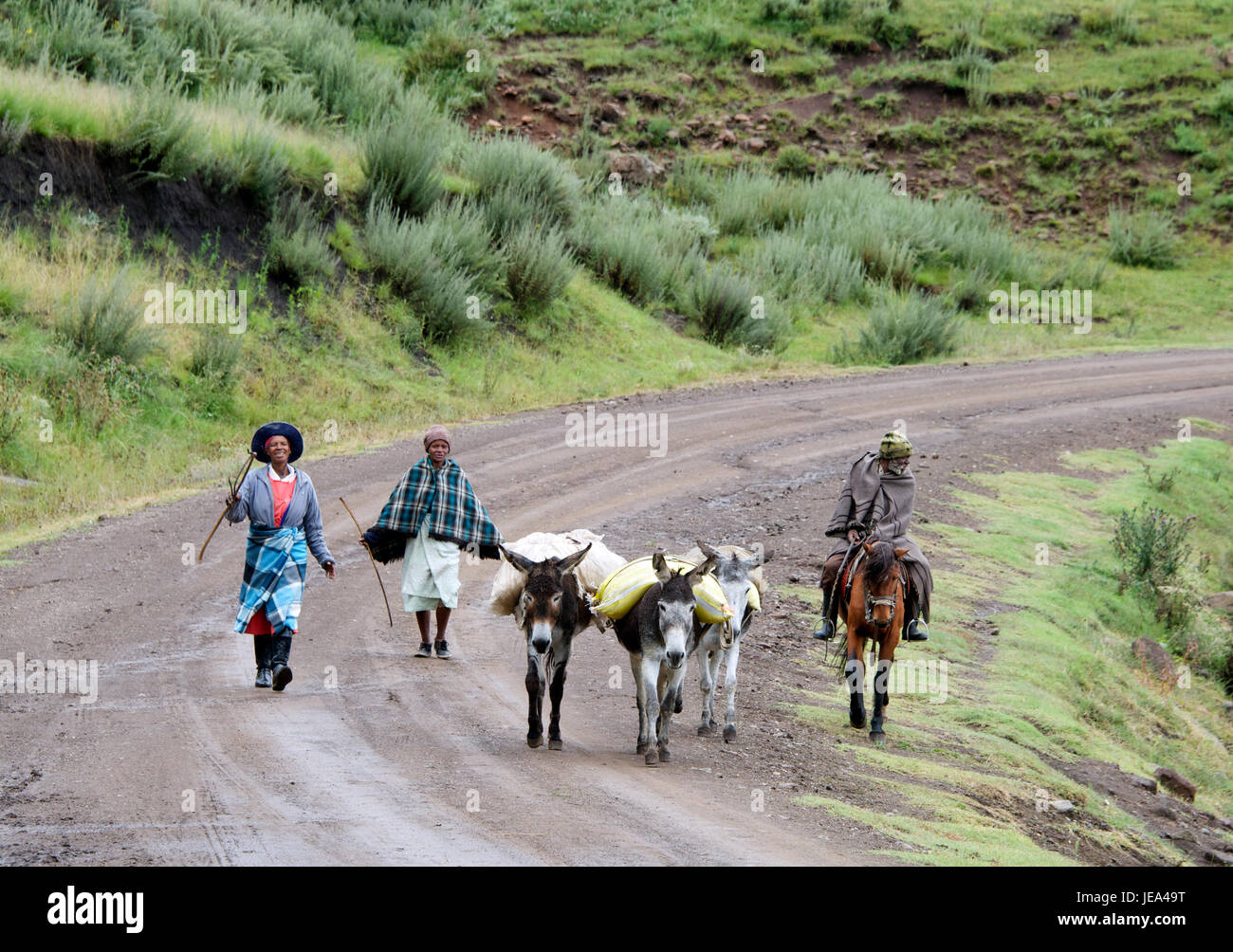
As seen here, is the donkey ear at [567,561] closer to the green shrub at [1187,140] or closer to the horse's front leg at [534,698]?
the horse's front leg at [534,698]

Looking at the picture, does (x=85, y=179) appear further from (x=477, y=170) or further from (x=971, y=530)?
(x=971, y=530)

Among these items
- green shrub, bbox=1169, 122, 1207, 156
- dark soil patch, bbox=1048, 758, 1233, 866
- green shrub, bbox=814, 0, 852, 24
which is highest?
green shrub, bbox=814, 0, 852, 24

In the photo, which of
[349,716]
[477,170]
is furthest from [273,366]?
[349,716]

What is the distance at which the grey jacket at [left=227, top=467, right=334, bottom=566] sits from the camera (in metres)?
10.4

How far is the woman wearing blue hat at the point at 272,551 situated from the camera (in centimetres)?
1034

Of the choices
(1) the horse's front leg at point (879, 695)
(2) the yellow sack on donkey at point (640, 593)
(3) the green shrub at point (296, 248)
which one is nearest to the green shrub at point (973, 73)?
(3) the green shrub at point (296, 248)

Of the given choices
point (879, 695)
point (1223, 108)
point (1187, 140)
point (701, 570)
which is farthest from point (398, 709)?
point (1223, 108)

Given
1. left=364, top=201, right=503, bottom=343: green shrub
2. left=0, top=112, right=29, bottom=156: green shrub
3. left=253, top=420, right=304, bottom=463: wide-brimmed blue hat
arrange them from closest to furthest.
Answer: left=253, top=420, right=304, bottom=463: wide-brimmed blue hat
left=0, top=112, right=29, bottom=156: green shrub
left=364, top=201, right=503, bottom=343: green shrub

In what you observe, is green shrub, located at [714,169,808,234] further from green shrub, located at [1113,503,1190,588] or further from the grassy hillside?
green shrub, located at [1113,503,1190,588]

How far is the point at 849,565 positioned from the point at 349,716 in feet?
14.2

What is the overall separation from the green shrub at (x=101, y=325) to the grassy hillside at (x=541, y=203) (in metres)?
0.05

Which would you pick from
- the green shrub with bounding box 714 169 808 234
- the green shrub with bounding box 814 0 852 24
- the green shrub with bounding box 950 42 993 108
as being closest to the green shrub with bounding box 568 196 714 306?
the green shrub with bounding box 714 169 808 234

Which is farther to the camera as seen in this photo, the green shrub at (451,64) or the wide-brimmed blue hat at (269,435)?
the green shrub at (451,64)

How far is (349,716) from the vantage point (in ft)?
31.8
